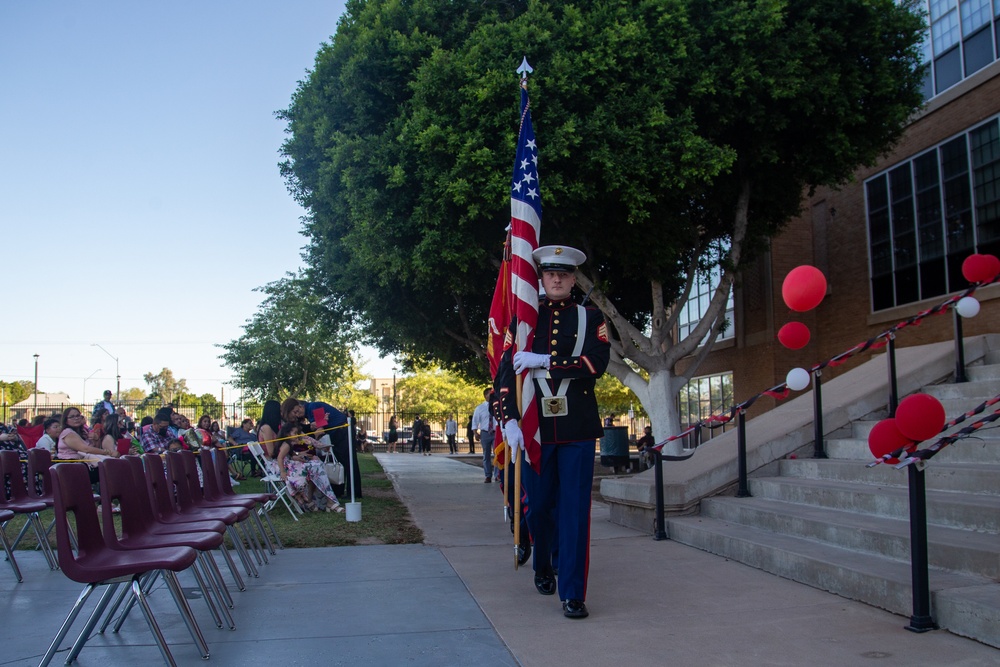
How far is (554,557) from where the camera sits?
20.0 ft

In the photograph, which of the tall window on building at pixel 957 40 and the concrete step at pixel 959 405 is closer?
the concrete step at pixel 959 405

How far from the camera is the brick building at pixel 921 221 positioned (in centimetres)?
1482

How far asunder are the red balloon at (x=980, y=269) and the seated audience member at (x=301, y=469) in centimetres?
849

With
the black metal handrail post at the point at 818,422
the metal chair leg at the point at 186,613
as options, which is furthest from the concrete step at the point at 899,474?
the metal chair leg at the point at 186,613

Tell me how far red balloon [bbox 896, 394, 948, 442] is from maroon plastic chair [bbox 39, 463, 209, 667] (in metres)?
4.10

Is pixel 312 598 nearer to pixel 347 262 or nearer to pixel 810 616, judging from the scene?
pixel 810 616

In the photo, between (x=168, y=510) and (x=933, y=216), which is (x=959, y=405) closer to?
(x=168, y=510)

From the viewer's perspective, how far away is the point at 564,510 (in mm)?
5391

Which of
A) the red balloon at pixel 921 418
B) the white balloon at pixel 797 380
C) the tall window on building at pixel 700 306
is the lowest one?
the red balloon at pixel 921 418

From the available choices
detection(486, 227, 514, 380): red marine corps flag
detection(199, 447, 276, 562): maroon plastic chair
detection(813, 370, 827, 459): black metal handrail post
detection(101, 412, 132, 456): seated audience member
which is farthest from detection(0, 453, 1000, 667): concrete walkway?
detection(101, 412, 132, 456): seated audience member

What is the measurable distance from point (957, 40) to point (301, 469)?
14.4 metres

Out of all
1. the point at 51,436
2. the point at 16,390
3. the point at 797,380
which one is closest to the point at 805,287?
the point at 797,380

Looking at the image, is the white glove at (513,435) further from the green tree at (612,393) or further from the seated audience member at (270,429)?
the green tree at (612,393)

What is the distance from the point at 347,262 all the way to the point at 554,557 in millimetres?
13599
